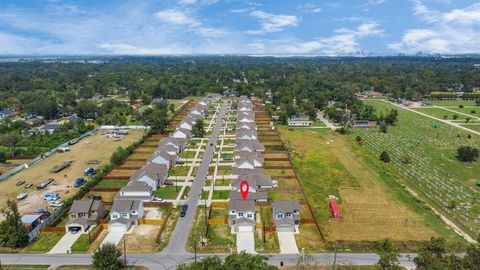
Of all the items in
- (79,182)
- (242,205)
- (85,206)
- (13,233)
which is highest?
(242,205)

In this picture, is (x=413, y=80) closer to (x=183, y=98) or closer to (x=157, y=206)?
(x=183, y=98)

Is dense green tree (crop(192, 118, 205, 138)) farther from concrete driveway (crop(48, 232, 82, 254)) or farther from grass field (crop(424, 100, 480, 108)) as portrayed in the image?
grass field (crop(424, 100, 480, 108))

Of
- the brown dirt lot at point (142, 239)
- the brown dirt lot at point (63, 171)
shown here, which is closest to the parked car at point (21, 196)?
the brown dirt lot at point (63, 171)

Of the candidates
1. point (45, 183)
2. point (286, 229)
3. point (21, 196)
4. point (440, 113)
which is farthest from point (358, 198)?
point (440, 113)

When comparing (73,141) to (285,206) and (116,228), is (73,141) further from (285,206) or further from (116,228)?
(285,206)

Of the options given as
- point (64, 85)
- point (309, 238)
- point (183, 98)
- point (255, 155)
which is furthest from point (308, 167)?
point (64, 85)

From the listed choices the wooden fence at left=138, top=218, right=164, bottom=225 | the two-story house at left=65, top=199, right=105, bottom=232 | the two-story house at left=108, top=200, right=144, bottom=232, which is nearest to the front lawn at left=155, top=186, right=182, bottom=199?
the two-story house at left=108, top=200, right=144, bottom=232

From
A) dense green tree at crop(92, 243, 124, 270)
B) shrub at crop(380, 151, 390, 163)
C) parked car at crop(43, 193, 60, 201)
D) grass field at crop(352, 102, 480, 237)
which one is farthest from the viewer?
shrub at crop(380, 151, 390, 163)
